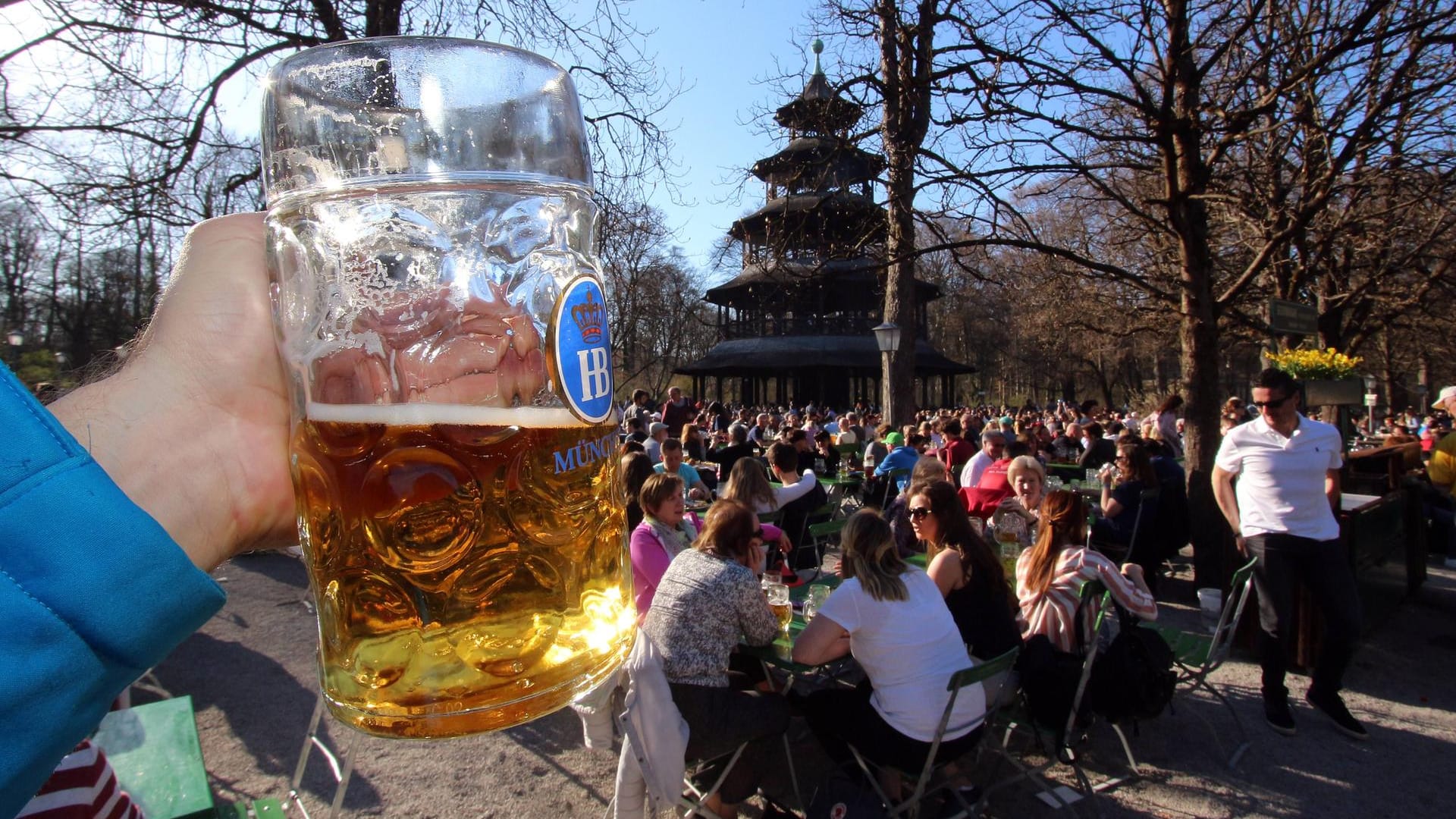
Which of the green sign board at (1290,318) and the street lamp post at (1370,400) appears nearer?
the green sign board at (1290,318)

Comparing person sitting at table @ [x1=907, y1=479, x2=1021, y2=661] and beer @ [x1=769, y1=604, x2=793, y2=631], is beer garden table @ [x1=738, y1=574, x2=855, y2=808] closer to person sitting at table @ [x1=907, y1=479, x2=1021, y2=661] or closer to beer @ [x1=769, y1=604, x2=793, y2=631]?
beer @ [x1=769, y1=604, x2=793, y2=631]

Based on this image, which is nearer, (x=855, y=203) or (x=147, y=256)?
(x=855, y=203)

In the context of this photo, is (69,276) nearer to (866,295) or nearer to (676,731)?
(676,731)

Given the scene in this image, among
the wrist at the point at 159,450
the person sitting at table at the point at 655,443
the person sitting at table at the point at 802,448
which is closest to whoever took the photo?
the wrist at the point at 159,450

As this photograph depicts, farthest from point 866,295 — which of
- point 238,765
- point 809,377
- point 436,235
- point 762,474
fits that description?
point 436,235

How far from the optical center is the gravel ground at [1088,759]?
11.4 feet

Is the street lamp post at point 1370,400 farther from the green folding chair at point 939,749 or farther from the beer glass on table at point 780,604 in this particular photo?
the green folding chair at point 939,749

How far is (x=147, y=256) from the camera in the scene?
27.4 feet

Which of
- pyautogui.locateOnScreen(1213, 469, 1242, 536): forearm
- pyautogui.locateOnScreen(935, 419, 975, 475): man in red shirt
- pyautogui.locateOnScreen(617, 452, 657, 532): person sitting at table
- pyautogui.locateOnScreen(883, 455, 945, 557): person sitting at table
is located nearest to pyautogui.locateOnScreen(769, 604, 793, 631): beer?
pyautogui.locateOnScreen(617, 452, 657, 532): person sitting at table

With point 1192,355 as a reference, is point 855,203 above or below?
above

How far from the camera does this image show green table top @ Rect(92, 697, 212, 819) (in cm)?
214

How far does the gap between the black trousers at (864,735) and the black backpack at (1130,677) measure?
0.69 m

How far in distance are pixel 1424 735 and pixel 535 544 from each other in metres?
5.32

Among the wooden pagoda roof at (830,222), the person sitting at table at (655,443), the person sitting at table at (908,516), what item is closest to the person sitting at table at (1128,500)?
the person sitting at table at (908,516)
